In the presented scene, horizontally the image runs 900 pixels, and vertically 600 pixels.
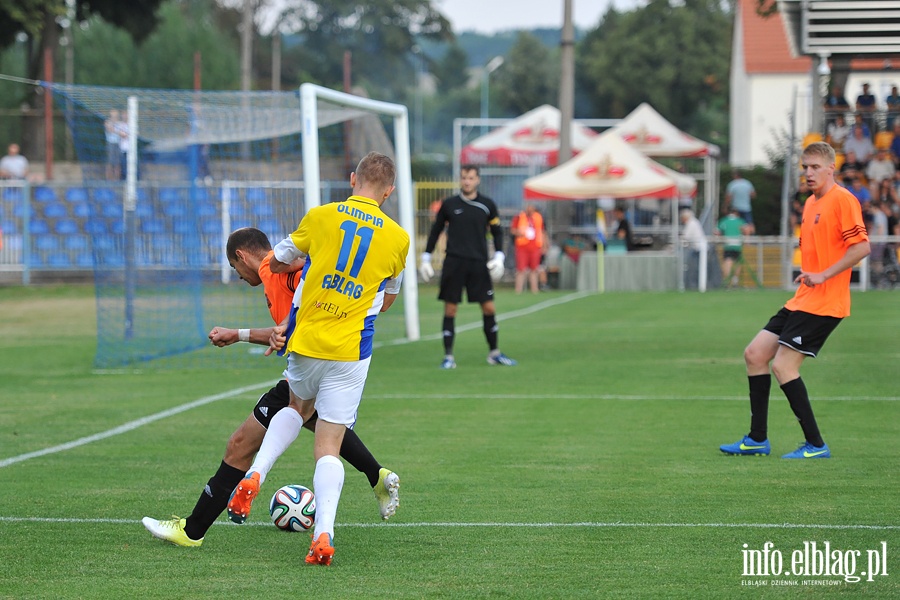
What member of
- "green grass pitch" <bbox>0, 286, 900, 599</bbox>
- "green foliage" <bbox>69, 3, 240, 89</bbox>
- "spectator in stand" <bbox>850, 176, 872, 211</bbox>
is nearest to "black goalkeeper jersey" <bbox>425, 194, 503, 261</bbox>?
"green grass pitch" <bbox>0, 286, 900, 599</bbox>

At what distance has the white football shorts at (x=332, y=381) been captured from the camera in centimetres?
570

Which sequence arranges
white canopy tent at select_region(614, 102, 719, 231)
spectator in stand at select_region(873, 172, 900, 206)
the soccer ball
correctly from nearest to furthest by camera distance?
the soccer ball, spectator in stand at select_region(873, 172, 900, 206), white canopy tent at select_region(614, 102, 719, 231)

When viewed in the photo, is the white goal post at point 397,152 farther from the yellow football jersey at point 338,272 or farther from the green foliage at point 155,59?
the green foliage at point 155,59

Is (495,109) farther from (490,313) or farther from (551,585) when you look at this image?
(551,585)

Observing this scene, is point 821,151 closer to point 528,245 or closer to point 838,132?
point 528,245

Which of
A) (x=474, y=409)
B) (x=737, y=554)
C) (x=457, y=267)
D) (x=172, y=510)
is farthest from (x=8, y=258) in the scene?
(x=737, y=554)

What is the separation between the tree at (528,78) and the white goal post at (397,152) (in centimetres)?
8238

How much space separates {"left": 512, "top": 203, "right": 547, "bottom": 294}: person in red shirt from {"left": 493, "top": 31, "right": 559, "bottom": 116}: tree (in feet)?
232

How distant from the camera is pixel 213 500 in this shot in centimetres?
588

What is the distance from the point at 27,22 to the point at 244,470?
29.4 m

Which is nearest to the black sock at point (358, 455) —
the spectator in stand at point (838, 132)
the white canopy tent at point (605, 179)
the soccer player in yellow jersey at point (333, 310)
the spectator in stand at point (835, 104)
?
the soccer player in yellow jersey at point (333, 310)

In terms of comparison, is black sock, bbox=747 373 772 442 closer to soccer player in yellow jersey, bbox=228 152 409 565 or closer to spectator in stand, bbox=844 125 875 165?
soccer player in yellow jersey, bbox=228 152 409 565

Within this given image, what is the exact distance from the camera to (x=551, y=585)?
5.24 m

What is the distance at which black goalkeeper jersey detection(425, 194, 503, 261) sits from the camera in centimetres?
1359
